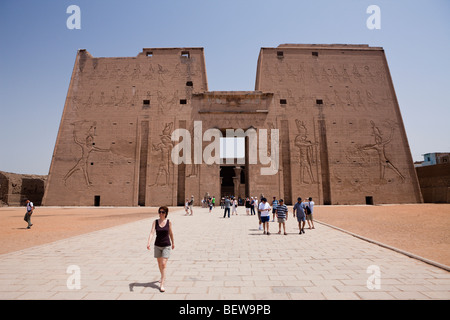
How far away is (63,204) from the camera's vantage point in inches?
944

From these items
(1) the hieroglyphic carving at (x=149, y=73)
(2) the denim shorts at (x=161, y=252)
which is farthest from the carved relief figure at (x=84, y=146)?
(2) the denim shorts at (x=161, y=252)

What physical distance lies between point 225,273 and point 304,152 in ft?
74.8

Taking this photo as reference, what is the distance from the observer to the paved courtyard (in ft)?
10.6

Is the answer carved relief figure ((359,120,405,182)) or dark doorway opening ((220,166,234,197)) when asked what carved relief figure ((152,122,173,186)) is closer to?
dark doorway opening ((220,166,234,197))

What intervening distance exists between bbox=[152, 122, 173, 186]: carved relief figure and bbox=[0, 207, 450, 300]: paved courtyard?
18.1 meters

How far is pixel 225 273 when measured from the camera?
4.12 m

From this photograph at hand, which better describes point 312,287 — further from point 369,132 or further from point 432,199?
point 432,199

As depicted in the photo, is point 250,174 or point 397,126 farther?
point 397,126

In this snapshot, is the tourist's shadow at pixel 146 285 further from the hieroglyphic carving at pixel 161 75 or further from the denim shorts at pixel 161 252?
the hieroglyphic carving at pixel 161 75

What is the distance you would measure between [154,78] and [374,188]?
26679mm

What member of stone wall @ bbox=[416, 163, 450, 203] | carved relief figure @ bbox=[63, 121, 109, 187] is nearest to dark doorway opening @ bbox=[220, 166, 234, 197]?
carved relief figure @ bbox=[63, 121, 109, 187]

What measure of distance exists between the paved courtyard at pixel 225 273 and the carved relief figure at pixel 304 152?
62.1ft

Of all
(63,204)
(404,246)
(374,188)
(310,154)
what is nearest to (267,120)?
(310,154)

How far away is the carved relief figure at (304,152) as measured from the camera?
2470 cm
